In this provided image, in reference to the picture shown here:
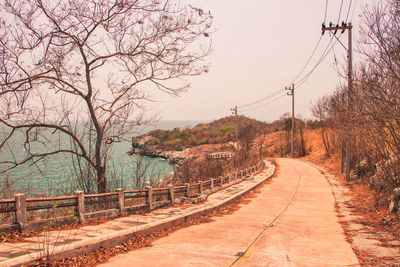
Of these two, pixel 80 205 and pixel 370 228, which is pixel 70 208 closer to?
pixel 80 205

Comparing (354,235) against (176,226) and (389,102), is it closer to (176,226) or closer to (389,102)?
(389,102)

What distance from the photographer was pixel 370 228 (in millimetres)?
9758

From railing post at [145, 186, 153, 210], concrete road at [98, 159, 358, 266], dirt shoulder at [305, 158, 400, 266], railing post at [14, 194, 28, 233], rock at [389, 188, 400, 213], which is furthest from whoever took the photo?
railing post at [145, 186, 153, 210]

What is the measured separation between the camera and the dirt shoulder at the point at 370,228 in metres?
6.60

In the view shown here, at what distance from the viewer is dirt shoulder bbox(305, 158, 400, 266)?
6605 millimetres

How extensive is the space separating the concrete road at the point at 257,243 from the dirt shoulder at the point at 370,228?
291 millimetres

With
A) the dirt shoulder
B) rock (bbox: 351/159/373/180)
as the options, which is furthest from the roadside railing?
rock (bbox: 351/159/373/180)

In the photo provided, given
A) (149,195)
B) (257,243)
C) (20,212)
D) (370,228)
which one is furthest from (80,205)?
(370,228)

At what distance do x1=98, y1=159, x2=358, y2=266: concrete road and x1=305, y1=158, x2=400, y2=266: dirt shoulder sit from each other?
29 centimetres

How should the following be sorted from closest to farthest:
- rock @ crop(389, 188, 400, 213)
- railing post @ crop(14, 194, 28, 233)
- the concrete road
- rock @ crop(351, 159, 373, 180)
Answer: the concrete road, railing post @ crop(14, 194, 28, 233), rock @ crop(389, 188, 400, 213), rock @ crop(351, 159, 373, 180)

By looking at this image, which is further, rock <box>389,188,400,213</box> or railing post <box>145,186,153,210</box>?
railing post <box>145,186,153,210</box>

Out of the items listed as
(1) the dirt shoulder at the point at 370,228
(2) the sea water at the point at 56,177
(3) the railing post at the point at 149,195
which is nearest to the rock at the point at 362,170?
(1) the dirt shoulder at the point at 370,228

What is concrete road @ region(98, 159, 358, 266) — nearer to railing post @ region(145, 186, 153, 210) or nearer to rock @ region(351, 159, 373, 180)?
railing post @ region(145, 186, 153, 210)

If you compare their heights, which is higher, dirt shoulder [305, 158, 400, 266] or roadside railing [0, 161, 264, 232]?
roadside railing [0, 161, 264, 232]
